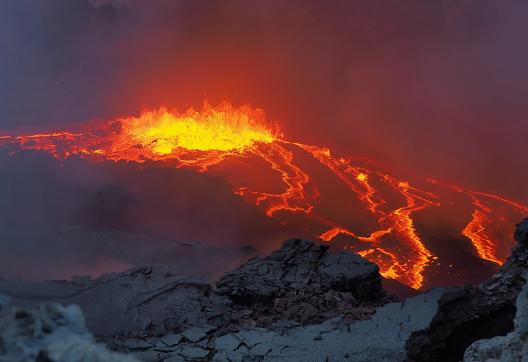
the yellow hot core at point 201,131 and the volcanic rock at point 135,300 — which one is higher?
the yellow hot core at point 201,131

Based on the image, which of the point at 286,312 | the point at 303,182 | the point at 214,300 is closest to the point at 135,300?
the point at 214,300

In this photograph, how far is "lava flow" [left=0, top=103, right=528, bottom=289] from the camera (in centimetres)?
1916

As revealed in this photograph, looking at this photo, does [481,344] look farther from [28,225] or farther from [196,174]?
[196,174]

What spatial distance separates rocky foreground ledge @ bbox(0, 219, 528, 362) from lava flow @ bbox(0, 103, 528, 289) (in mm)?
7696

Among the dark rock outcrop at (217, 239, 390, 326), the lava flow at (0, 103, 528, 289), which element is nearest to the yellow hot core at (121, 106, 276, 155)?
the lava flow at (0, 103, 528, 289)

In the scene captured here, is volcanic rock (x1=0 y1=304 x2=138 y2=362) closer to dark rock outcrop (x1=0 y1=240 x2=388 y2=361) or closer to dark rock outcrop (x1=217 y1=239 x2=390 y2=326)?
dark rock outcrop (x1=0 y1=240 x2=388 y2=361)

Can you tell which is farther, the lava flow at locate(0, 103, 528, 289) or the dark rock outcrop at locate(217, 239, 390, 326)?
the lava flow at locate(0, 103, 528, 289)

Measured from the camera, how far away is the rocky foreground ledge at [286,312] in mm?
6746

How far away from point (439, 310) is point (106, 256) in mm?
10346

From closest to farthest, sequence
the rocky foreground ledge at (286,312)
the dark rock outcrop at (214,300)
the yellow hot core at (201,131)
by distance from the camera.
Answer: the rocky foreground ledge at (286,312) < the dark rock outcrop at (214,300) < the yellow hot core at (201,131)

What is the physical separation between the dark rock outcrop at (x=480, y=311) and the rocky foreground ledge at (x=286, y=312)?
16 mm

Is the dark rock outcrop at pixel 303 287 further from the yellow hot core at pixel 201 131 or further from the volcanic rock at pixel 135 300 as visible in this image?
the yellow hot core at pixel 201 131

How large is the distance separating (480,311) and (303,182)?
1797cm

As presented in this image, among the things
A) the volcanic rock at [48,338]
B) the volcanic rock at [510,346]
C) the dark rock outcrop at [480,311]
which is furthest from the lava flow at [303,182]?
the volcanic rock at [48,338]
